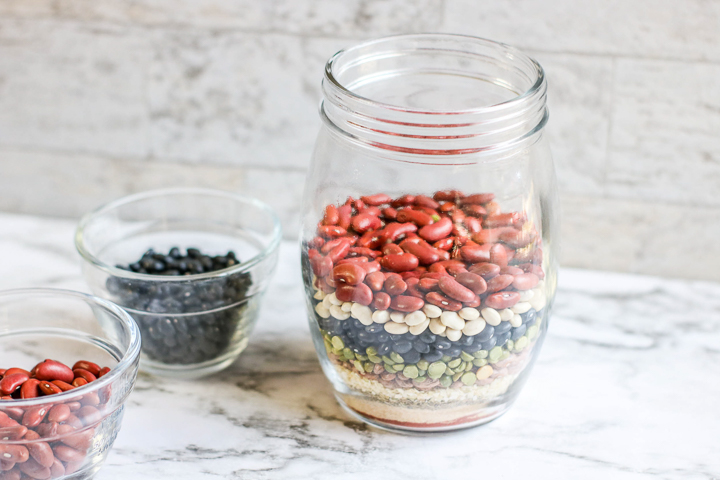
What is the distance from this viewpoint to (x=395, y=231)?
2.35 feet

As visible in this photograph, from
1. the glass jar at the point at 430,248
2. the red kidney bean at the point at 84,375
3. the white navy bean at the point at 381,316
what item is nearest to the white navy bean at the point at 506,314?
the glass jar at the point at 430,248

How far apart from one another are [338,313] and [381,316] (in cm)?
5

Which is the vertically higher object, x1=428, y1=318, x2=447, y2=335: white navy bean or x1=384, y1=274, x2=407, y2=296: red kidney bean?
x1=384, y1=274, x2=407, y2=296: red kidney bean

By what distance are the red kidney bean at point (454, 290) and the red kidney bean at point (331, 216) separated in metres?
0.13

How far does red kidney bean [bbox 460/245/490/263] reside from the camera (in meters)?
0.68

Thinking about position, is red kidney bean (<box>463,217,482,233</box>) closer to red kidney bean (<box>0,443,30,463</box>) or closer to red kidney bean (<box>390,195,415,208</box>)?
red kidney bean (<box>390,195,415,208</box>)

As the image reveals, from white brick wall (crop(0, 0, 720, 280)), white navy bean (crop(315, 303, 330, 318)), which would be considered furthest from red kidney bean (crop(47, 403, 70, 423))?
white brick wall (crop(0, 0, 720, 280))

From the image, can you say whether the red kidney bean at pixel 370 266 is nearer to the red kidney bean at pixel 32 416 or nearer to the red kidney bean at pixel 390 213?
the red kidney bean at pixel 390 213

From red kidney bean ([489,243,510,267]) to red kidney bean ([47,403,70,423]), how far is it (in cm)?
39

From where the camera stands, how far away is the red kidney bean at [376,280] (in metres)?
0.69

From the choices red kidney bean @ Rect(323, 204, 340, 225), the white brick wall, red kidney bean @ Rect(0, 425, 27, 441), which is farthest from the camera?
the white brick wall

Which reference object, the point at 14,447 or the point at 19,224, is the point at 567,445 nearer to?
the point at 14,447

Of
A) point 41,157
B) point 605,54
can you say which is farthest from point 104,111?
point 605,54

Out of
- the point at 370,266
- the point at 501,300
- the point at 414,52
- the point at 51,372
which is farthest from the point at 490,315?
the point at 51,372
